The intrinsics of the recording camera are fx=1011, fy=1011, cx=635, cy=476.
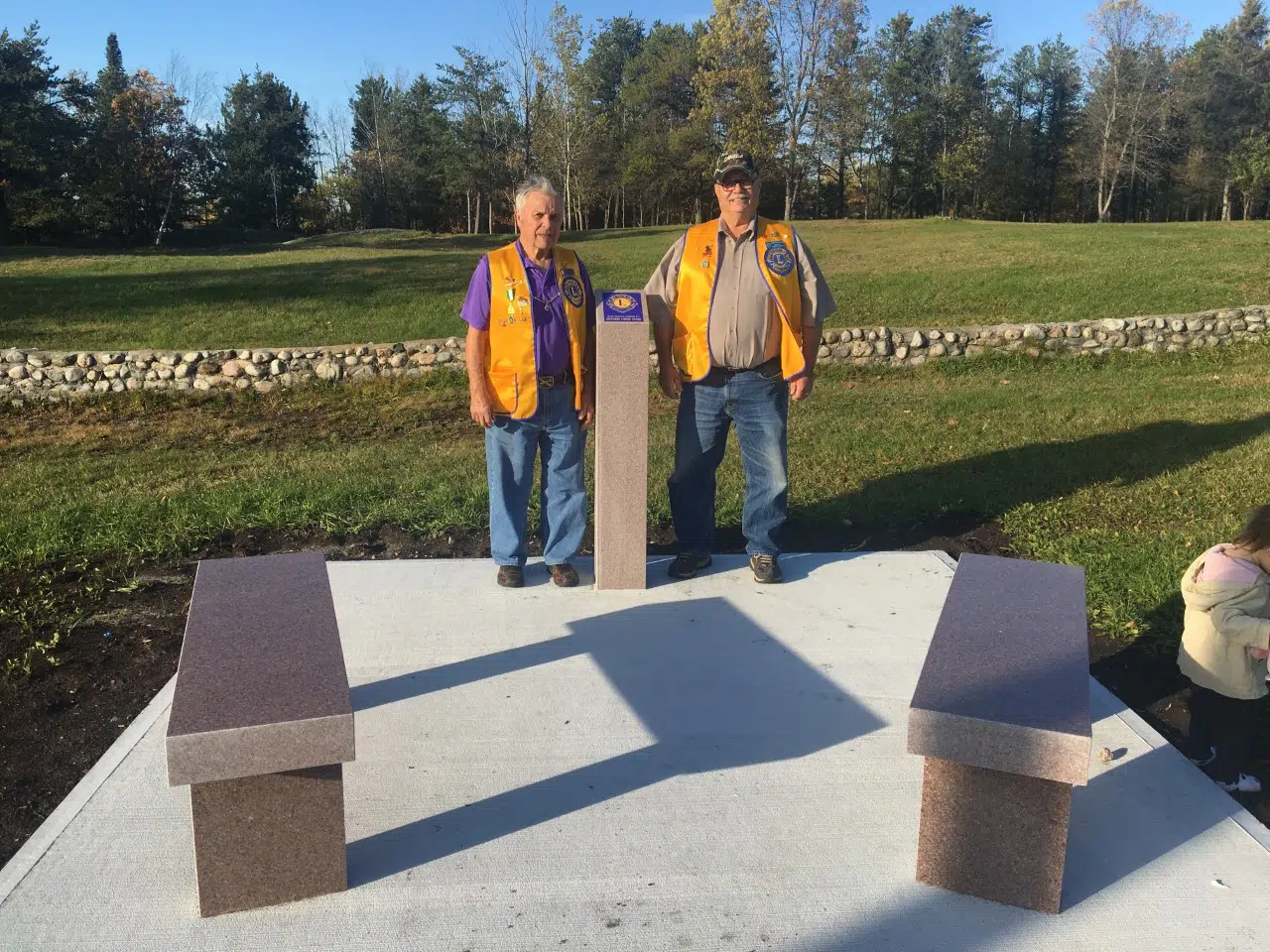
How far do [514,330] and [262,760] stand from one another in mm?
2426

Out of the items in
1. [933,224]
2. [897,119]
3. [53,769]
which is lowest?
[53,769]

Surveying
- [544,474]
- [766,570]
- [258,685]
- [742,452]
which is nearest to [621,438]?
[544,474]

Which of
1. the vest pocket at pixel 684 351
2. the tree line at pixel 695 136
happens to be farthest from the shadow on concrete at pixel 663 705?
the tree line at pixel 695 136

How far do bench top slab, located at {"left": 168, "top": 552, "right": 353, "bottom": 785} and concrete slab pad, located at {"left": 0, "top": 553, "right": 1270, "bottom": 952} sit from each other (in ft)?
1.48

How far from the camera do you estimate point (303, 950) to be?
2.30 meters

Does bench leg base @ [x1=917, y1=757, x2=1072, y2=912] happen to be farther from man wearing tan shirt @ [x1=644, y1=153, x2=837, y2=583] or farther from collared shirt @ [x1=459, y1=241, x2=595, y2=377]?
collared shirt @ [x1=459, y1=241, x2=595, y2=377]

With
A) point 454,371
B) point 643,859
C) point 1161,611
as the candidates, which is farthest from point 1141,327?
point 643,859

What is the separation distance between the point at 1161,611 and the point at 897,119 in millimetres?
48965

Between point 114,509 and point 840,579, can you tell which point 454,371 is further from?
point 840,579

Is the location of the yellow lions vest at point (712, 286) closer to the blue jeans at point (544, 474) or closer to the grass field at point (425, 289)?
the blue jeans at point (544, 474)

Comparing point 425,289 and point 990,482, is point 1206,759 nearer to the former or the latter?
point 990,482

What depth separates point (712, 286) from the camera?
4.43 metres

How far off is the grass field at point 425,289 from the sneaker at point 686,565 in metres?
8.68

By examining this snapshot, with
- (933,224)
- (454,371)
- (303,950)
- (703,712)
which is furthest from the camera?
(933,224)
